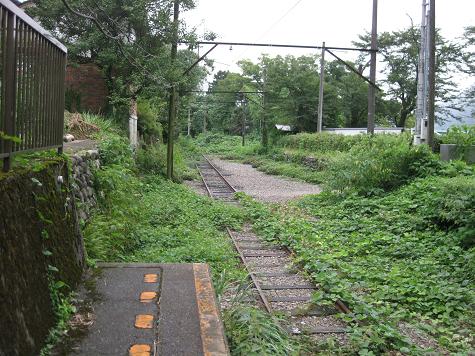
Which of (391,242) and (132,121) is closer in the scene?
(391,242)

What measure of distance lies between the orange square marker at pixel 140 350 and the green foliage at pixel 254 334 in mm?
911

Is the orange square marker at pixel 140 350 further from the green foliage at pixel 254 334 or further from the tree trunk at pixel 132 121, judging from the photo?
the tree trunk at pixel 132 121

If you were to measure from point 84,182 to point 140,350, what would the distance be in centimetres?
462

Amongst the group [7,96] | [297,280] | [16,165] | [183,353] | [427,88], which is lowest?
[297,280]

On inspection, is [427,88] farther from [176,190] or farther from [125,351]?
[125,351]

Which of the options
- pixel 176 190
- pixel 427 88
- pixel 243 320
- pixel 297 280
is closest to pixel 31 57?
pixel 243 320

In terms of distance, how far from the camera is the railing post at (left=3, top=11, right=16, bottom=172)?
3.35 m

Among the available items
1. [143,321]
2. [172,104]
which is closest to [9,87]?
[143,321]

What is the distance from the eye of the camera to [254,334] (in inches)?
169

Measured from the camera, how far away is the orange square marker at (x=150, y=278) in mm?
4707

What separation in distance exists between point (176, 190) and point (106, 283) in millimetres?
10780

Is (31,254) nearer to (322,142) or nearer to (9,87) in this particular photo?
(9,87)

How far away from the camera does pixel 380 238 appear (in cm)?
898

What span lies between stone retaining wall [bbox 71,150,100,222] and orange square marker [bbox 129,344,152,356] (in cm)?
305
